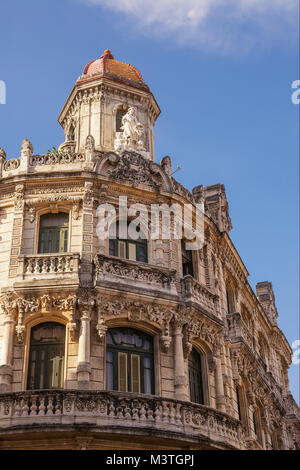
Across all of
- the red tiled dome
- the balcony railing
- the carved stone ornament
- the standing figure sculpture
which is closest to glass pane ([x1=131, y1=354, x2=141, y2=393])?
the balcony railing

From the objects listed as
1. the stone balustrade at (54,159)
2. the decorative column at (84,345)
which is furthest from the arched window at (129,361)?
the stone balustrade at (54,159)

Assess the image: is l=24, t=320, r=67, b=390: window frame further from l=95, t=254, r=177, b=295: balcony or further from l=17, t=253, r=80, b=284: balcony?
l=95, t=254, r=177, b=295: balcony

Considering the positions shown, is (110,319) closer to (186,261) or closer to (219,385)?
(219,385)

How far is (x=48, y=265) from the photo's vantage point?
22516 mm

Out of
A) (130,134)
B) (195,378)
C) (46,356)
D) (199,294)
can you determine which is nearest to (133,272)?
(199,294)

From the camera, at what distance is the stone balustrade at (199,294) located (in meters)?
23.8

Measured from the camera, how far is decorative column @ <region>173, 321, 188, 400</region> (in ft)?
71.7

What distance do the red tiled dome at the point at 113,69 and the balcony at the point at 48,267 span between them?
1141cm

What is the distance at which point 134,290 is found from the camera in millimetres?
22375

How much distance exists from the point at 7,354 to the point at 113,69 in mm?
15807

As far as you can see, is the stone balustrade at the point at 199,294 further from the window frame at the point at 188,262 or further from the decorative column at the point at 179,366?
the decorative column at the point at 179,366
